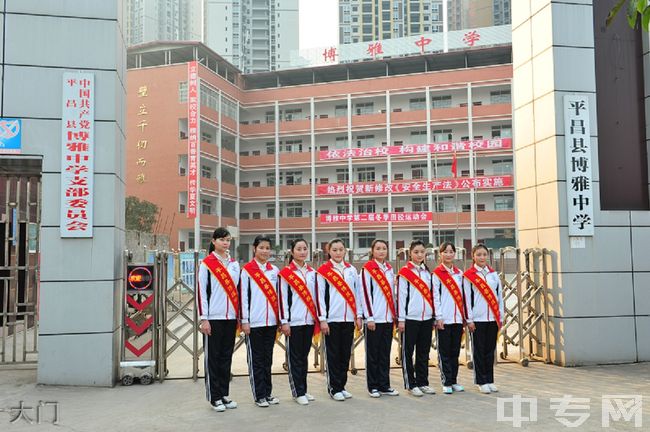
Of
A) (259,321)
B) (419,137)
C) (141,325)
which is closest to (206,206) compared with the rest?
(419,137)

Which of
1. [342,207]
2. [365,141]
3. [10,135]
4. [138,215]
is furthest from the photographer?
[365,141]

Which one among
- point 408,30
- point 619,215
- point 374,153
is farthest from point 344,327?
point 408,30

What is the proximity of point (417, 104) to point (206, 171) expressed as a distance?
1418cm

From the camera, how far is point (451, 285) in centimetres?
516

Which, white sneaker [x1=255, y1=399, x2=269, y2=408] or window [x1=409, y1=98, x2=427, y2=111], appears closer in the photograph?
white sneaker [x1=255, y1=399, x2=269, y2=408]

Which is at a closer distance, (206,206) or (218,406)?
(218,406)

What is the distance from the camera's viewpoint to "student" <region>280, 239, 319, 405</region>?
187 inches

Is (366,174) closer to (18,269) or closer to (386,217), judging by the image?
(386,217)

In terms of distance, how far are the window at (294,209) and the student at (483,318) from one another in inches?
1209

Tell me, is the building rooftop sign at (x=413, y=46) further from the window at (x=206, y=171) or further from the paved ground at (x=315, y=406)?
the paved ground at (x=315, y=406)

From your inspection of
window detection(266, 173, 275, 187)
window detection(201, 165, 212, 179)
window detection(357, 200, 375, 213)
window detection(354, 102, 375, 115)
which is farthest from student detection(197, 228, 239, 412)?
window detection(354, 102, 375, 115)

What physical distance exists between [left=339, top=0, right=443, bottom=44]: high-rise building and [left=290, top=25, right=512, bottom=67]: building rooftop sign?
2952cm

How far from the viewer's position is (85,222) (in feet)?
17.4

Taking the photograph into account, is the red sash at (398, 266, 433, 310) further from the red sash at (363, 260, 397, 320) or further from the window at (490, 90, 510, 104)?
the window at (490, 90, 510, 104)
